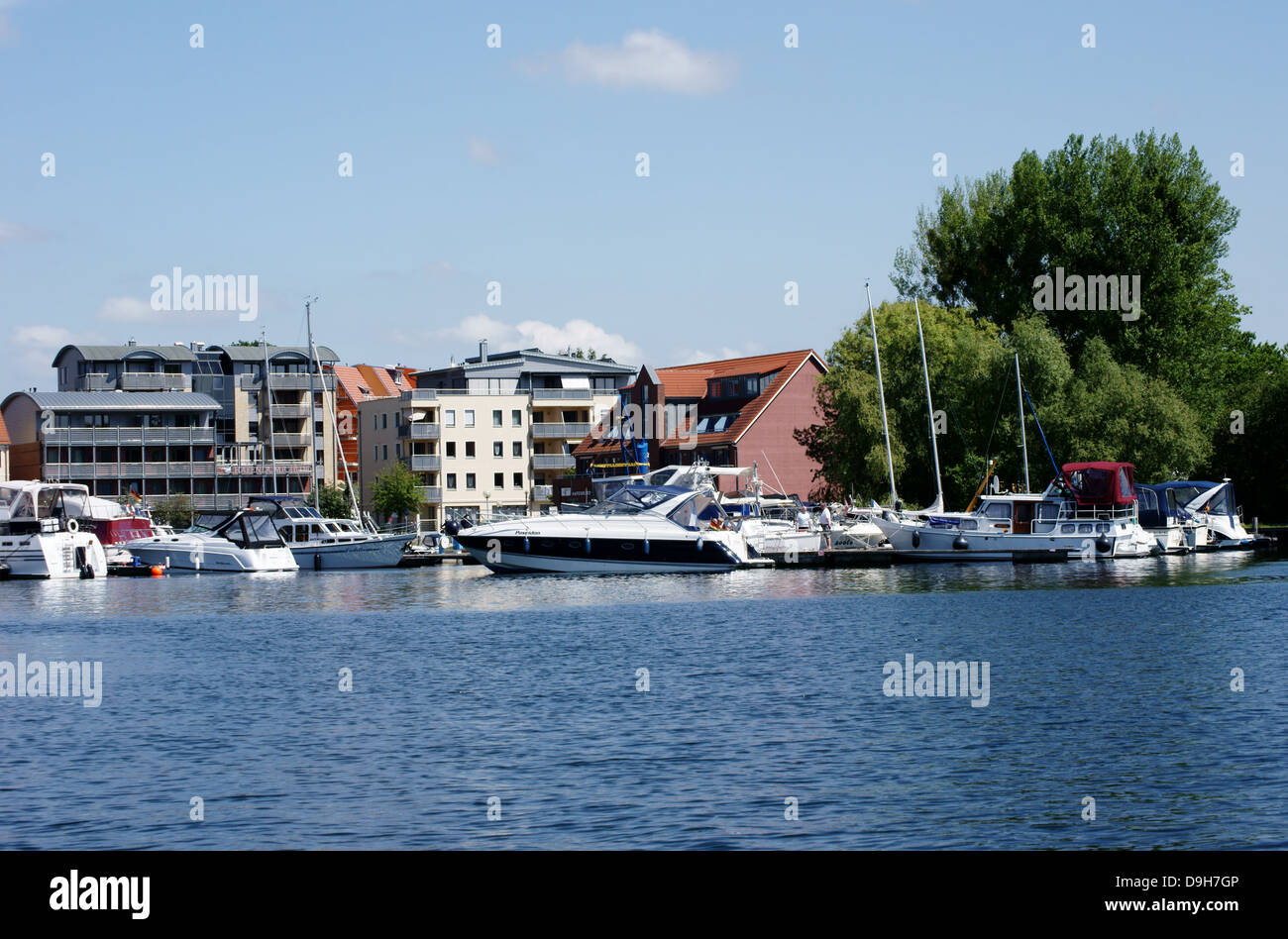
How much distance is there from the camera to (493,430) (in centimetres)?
14362

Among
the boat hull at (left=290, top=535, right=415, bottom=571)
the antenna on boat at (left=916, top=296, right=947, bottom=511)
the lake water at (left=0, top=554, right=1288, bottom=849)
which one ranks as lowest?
the lake water at (left=0, top=554, right=1288, bottom=849)

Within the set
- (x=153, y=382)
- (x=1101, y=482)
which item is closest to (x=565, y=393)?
(x=153, y=382)

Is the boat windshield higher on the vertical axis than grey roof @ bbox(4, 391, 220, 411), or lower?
lower

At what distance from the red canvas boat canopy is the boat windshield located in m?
24.3

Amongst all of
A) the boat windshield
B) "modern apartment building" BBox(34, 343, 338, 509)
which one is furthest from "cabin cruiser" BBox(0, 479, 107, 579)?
"modern apartment building" BBox(34, 343, 338, 509)

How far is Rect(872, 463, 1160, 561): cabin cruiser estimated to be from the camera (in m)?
81.5

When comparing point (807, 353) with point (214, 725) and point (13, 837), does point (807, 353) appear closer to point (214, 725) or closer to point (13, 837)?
point (214, 725)

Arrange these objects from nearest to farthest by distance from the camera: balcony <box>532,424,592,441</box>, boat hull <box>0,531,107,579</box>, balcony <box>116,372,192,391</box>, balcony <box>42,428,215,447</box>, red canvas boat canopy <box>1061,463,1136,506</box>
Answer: boat hull <box>0,531,107,579</box> → red canvas boat canopy <box>1061,463,1136,506</box> → balcony <box>42,428,215,447</box> → balcony <box>532,424,592,441</box> → balcony <box>116,372,192,391</box>

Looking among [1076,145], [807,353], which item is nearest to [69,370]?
[807,353]

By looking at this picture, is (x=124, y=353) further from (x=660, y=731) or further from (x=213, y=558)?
(x=660, y=731)

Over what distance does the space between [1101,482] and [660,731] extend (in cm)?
6216

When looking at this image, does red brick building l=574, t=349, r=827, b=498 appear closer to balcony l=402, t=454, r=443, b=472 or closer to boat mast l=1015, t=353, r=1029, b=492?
balcony l=402, t=454, r=443, b=472
